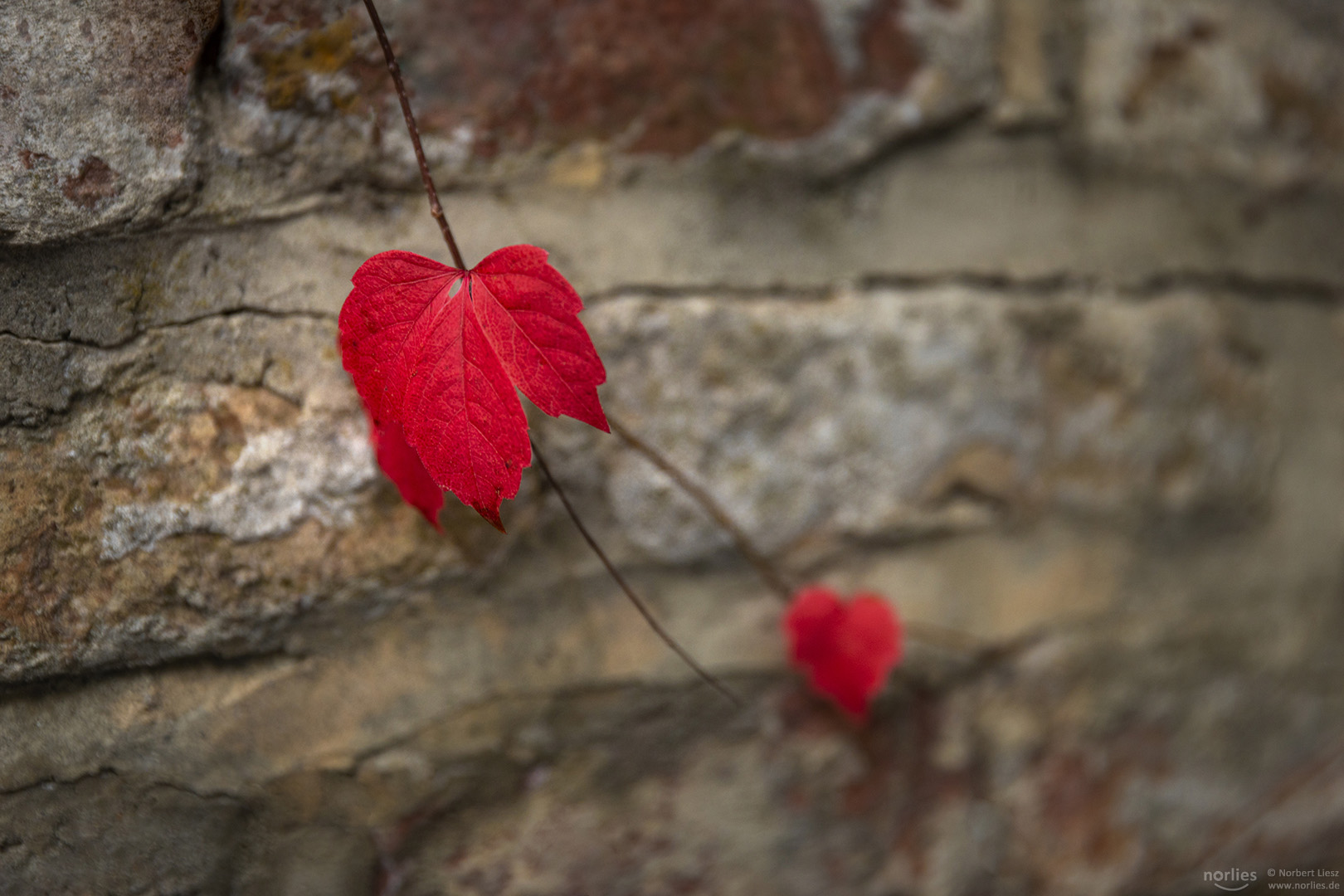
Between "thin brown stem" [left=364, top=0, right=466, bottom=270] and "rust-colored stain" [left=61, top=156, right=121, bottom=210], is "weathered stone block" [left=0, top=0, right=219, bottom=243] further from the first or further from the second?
"thin brown stem" [left=364, top=0, right=466, bottom=270]

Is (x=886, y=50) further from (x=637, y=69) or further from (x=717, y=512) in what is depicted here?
(x=717, y=512)

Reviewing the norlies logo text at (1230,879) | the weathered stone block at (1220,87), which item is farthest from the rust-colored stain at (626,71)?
the norlies logo text at (1230,879)

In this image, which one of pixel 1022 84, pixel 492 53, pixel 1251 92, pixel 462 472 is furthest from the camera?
pixel 1251 92

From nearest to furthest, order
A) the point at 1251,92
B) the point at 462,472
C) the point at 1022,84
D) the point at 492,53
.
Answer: the point at 462,472
the point at 492,53
the point at 1022,84
the point at 1251,92

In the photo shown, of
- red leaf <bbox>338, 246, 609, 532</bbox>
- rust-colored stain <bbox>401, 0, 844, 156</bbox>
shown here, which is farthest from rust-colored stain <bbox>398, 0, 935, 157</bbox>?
red leaf <bbox>338, 246, 609, 532</bbox>

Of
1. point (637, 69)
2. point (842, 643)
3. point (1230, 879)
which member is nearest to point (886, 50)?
point (637, 69)

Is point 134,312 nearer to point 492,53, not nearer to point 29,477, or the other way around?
point 29,477

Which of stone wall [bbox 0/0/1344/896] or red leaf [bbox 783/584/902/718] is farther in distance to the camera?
red leaf [bbox 783/584/902/718]

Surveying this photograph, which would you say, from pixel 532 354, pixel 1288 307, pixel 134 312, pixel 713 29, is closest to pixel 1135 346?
pixel 1288 307
